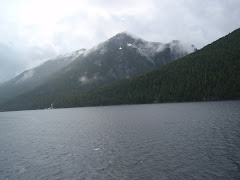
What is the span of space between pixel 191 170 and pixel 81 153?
25.6 m

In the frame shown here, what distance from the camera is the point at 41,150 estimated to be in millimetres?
52656

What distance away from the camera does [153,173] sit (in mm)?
31141

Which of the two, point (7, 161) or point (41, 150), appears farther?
point (41, 150)

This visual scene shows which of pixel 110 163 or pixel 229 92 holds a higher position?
pixel 229 92

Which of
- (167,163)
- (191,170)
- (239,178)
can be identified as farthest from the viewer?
(167,163)

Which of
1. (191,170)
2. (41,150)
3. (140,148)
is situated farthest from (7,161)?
(191,170)

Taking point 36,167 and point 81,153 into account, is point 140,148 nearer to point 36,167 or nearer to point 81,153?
point 81,153

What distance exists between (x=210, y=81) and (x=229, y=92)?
2637 centimetres

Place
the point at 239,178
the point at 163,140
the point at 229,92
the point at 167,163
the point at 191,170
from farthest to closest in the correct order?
the point at 229,92 → the point at 163,140 → the point at 167,163 → the point at 191,170 → the point at 239,178

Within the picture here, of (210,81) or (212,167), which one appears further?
(210,81)

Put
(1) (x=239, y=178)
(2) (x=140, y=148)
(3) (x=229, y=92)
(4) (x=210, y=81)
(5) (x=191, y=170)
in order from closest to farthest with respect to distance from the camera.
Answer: (1) (x=239, y=178) → (5) (x=191, y=170) → (2) (x=140, y=148) → (3) (x=229, y=92) → (4) (x=210, y=81)

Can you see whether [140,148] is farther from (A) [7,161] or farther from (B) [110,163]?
(A) [7,161]

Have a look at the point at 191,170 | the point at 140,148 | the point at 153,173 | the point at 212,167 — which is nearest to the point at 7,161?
the point at 140,148

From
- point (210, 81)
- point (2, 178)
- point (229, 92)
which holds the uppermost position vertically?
point (210, 81)
